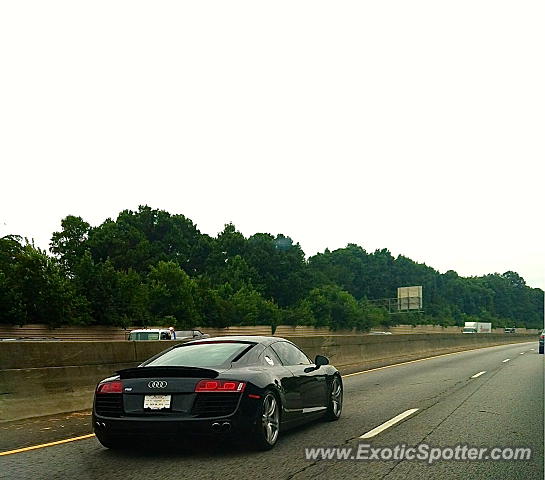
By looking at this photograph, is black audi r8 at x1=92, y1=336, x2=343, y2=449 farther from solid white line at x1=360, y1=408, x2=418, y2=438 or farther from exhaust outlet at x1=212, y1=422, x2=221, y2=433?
solid white line at x1=360, y1=408, x2=418, y2=438

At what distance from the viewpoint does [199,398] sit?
7746 mm

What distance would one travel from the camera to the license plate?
7.77m

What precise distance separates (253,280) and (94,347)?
93.8m

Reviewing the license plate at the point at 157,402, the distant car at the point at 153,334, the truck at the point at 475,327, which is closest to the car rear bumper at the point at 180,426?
the license plate at the point at 157,402

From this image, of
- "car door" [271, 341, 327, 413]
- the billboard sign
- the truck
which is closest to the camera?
"car door" [271, 341, 327, 413]

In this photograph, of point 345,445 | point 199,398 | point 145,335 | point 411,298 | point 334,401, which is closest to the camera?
point 199,398

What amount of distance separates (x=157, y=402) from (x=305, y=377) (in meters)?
2.64

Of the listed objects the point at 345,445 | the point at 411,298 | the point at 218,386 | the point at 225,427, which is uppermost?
the point at 411,298

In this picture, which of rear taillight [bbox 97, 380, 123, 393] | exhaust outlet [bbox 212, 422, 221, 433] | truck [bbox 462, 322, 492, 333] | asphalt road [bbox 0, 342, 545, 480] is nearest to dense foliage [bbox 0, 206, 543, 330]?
truck [bbox 462, 322, 492, 333]

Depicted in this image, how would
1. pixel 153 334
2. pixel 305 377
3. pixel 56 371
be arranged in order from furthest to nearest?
pixel 153 334
pixel 56 371
pixel 305 377

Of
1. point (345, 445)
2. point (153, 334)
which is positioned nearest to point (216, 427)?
point (345, 445)

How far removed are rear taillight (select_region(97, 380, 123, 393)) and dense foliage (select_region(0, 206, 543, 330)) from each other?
3506 cm

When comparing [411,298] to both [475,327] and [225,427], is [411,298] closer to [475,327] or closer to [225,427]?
[475,327]

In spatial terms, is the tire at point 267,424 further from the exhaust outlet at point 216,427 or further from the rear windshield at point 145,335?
the rear windshield at point 145,335
